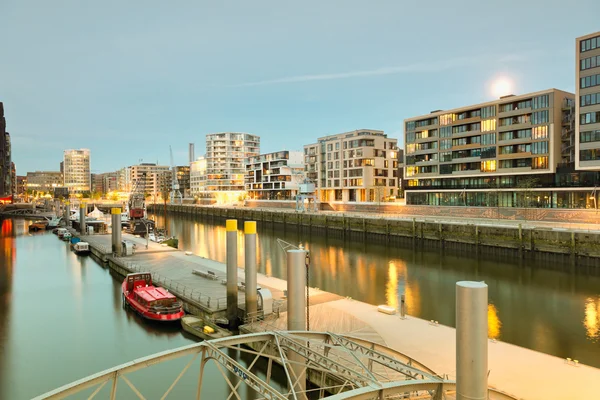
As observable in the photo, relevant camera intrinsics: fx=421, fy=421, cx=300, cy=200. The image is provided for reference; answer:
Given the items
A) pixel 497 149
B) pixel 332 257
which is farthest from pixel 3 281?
pixel 497 149

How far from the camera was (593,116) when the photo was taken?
62938 millimetres

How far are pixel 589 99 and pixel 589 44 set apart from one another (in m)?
8.30

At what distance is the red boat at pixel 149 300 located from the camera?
26047mm

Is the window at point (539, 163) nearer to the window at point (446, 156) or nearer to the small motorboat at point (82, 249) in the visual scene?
the window at point (446, 156)

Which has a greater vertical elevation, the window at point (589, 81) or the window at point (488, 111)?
the window at point (589, 81)

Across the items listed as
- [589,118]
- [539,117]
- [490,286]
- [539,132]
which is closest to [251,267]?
[490,286]

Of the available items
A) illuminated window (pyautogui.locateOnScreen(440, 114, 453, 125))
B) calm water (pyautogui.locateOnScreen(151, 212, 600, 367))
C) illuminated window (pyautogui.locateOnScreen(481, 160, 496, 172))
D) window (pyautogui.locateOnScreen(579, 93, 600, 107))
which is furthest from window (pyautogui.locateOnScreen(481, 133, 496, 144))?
calm water (pyautogui.locateOnScreen(151, 212, 600, 367))

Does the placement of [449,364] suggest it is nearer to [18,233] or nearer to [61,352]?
[61,352]

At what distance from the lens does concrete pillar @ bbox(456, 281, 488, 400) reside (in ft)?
22.7

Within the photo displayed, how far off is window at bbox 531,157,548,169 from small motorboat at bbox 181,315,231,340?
6985 cm

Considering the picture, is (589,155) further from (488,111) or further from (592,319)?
(592,319)

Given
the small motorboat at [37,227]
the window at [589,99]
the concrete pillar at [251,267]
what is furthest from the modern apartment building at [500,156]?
the small motorboat at [37,227]

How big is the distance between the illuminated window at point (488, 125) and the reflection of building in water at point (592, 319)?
5500cm

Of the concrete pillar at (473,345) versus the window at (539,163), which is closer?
the concrete pillar at (473,345)
